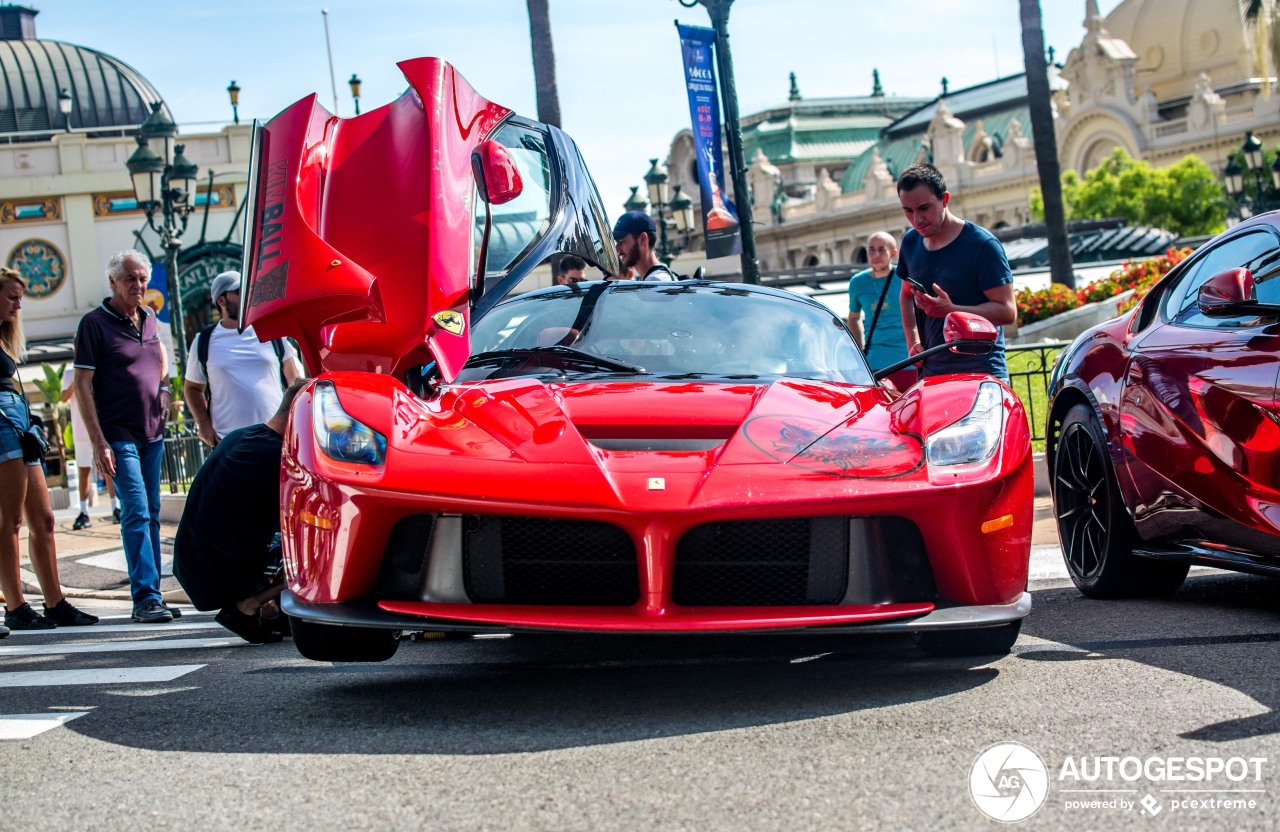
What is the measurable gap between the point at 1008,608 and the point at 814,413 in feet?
2.57

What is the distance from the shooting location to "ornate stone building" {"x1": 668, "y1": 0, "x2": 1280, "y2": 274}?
82438 mm

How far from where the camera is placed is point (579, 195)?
22.4 ft

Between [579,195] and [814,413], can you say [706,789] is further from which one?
[579,195]

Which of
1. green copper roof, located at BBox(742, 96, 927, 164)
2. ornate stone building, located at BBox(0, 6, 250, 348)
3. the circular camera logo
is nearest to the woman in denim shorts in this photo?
the circular camera logo

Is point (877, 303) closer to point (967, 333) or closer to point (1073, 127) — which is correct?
point (967, 333)

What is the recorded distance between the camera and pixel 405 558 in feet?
13.8

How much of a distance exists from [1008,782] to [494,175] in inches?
148

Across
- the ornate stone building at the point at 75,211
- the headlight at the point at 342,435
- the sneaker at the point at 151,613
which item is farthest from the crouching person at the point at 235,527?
the ornate stone building at the point at 75,211

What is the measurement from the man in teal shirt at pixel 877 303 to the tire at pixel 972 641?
3.78 m

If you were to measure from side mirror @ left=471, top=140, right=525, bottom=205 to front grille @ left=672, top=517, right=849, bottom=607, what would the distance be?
2532 mm

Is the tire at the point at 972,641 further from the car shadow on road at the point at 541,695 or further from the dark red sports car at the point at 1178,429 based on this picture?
the dark red sports car at the point at 1178,429

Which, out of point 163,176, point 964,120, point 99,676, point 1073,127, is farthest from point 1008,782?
point 964,120

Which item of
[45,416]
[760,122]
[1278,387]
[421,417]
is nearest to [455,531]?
[421,417]

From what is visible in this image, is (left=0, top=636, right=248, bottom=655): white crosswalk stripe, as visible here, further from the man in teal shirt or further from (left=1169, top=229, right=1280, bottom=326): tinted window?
(left=1169, top=229, right=1280, bottom=326): tinted window
